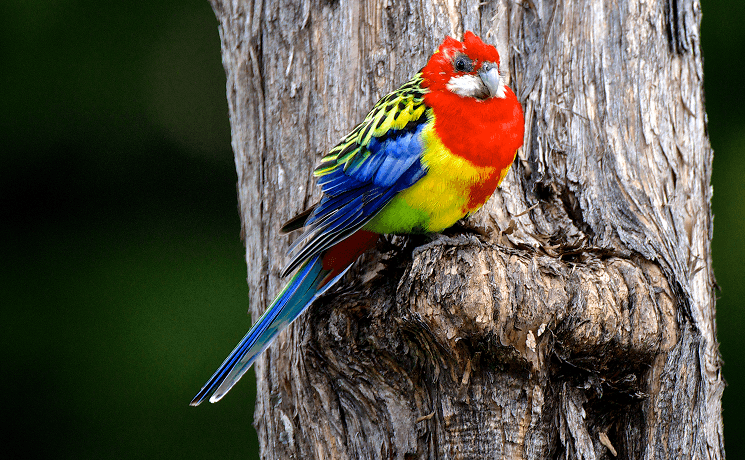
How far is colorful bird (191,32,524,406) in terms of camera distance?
2.31 m

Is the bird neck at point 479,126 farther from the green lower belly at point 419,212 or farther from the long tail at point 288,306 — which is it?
the long tail at point 288,306

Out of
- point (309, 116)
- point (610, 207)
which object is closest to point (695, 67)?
point (610, 207)

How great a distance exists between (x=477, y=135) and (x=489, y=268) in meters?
0.53

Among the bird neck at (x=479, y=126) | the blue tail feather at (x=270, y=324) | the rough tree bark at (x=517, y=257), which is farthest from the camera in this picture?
the blue tail feather at (x=270, y=324)

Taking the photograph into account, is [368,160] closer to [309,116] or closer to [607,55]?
[309,116]

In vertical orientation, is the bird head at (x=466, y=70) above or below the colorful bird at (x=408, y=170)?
above

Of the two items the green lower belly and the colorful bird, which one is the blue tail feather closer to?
the colorful bird

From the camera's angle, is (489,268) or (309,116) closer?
(489,268)

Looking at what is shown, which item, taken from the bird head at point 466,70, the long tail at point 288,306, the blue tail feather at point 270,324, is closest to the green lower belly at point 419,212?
the long tail at point 288,306

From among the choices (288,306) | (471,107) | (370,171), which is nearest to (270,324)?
(288,306)

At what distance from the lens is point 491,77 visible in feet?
7.63

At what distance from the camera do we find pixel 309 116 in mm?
2643

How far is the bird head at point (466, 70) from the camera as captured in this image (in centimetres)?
232

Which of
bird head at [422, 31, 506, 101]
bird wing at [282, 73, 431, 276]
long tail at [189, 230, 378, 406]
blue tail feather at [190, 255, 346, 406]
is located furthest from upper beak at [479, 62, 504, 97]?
blue tail feather at [190, 255, 346, 406]
